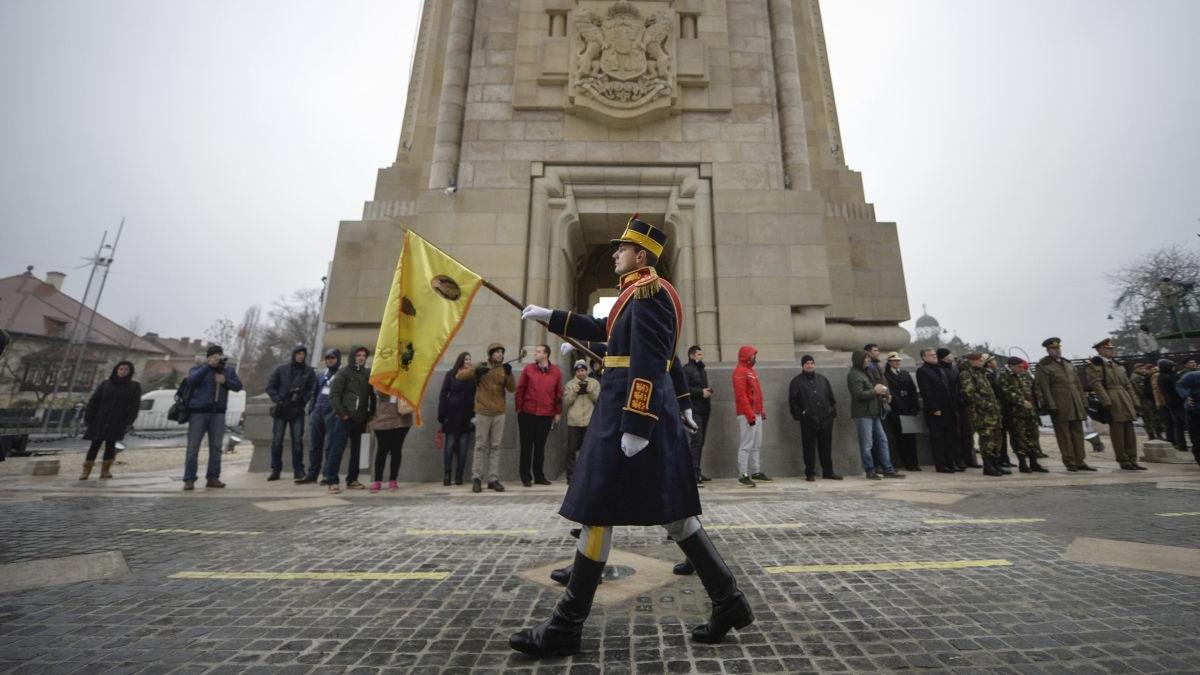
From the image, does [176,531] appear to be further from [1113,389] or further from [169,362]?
[169,362]

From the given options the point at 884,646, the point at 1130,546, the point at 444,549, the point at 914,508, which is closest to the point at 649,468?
the point at 884,646

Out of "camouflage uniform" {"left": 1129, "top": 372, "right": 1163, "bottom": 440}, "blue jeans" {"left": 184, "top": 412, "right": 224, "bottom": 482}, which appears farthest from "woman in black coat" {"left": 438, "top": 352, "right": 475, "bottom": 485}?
"camouflage uniform" {"left": 1129, "top": 372, "right": 1163, "bottom": 440}

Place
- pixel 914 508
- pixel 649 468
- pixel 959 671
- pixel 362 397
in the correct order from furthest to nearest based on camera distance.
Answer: pixel 362 397 < pixel 914 508 < pixel 649 468 < pixel 959 671

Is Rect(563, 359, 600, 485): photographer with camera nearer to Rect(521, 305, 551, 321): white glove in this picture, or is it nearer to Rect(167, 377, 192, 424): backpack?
Rect(521, 305, 551, 321): white glove

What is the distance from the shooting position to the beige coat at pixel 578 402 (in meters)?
7.50

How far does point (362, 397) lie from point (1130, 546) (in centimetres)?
874

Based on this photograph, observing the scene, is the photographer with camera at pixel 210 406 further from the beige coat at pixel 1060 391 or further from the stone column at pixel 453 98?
the beige coat at pixel 1060 391

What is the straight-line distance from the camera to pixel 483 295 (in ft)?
29.9

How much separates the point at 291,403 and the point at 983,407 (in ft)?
39.5

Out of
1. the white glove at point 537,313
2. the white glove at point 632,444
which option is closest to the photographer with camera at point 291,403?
the white glove at point 537,313

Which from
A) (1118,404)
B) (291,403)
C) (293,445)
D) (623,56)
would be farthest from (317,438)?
(1118,404)

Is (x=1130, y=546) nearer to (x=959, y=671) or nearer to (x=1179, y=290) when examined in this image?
(x=959, y=671)

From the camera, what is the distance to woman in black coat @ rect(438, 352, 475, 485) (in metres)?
7.46

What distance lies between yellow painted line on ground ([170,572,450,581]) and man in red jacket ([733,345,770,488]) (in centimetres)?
546
